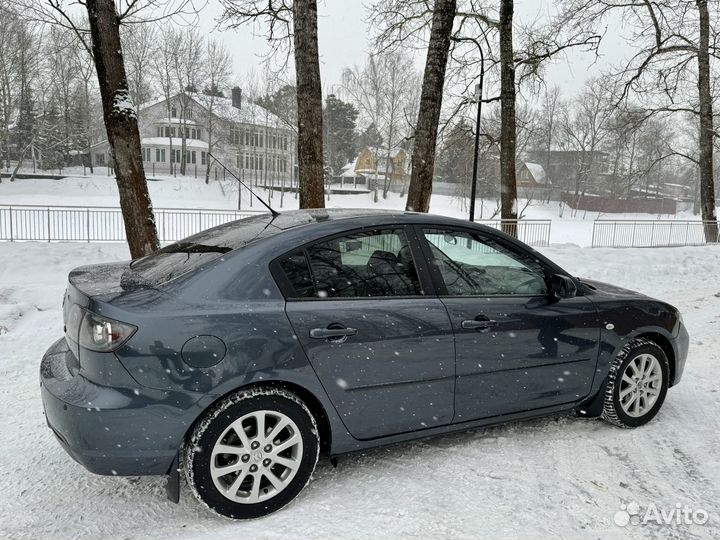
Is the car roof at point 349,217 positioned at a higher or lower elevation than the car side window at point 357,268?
higher

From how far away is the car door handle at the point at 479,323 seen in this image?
3.38m

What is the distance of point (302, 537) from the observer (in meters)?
2.75

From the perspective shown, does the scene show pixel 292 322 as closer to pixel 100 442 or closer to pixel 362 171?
pixel 100 442

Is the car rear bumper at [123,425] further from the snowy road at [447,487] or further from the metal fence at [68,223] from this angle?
the metal fence at [68,223]

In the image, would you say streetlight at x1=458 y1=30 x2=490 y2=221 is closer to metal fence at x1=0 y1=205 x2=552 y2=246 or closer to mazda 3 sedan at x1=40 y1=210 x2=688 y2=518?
metal fence at x1=0 y1=205 x2=552 y2=246

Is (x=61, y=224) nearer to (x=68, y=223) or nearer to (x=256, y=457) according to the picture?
(x=68, y=223)

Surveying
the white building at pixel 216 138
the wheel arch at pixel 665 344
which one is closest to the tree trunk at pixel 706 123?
the wheel arch at pixel 665 344

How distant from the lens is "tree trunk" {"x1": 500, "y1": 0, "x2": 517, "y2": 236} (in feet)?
51.9

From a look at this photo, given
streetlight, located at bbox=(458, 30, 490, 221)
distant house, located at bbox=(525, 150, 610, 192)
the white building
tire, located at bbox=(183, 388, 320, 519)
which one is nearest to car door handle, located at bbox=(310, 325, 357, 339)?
tire, located at bbox=(183, 388, 320, 519)

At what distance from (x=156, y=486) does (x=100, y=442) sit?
0.75 m

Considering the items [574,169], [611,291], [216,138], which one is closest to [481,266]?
[611,291]

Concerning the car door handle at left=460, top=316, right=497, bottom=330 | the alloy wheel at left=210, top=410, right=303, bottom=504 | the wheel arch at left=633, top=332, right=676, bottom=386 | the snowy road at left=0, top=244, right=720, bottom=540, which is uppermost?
the car door handle at left=460, top=316, right=497, bottom=330

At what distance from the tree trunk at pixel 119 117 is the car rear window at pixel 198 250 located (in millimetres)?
4288

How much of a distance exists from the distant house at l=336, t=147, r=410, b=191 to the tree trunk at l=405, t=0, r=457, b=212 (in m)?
45.8
